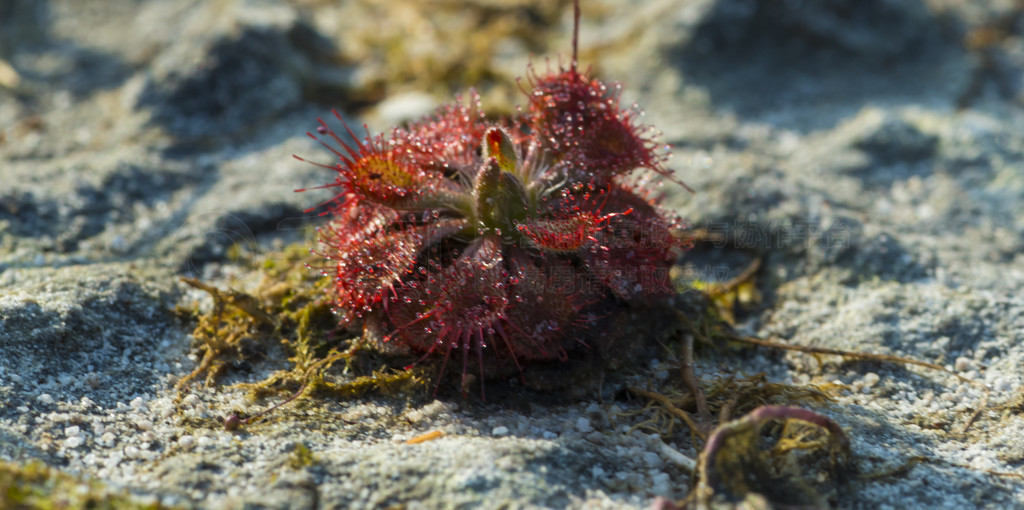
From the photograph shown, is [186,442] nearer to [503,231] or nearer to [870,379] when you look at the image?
[503,231]

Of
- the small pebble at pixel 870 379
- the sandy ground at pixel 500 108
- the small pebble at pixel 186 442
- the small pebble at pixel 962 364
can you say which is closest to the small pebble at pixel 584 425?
the sandy ground at pixel 500 108

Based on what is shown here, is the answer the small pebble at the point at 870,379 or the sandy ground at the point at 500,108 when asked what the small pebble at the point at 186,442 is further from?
the small pebble at the point at 870,379

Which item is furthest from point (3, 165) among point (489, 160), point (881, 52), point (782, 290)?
point (881, 52)

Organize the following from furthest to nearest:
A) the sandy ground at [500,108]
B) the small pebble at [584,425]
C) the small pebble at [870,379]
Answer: the small pebble at [870,379] < the small pebble at [584,425] < the sandy ground at [500,108]

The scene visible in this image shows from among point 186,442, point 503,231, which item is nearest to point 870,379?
point 503,231

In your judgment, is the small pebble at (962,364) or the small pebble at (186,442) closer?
the small pebble at (186,442)

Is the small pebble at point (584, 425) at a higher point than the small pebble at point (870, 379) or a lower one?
lower

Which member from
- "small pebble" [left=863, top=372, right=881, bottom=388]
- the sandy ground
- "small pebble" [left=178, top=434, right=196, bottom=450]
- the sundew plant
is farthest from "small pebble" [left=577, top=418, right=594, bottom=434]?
"small pebble" [left=178, top=434, right=196, bottom=450]

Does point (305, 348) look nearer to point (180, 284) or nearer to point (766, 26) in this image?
point (180, 284)
